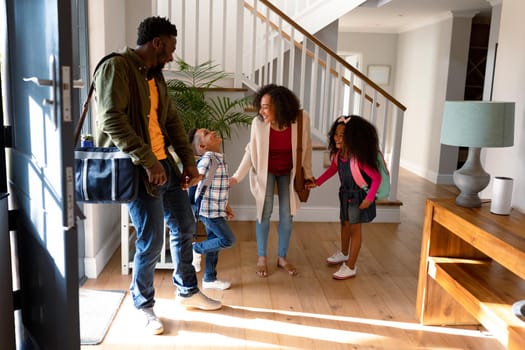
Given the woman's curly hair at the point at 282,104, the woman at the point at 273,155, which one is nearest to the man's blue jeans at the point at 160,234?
the woman at the point at 273,155

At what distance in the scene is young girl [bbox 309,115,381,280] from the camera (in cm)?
303

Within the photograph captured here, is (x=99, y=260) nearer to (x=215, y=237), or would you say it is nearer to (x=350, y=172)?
(x=215, y=237)

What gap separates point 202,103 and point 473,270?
223cm

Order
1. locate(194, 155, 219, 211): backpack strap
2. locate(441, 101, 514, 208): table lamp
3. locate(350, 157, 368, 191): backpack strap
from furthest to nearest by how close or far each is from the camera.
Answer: locate(350, 157, 368, 191): backpack strap → locate(194, 155, 219, 211): backpack strap → locate(441, 101, 514, 208): table lamp

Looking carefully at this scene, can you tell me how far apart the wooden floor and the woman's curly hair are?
1.01 meters

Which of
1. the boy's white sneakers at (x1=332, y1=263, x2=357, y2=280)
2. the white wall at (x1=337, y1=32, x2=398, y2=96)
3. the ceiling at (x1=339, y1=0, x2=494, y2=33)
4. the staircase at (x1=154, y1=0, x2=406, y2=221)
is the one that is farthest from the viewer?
the white wall at (x1=337, y1=32, x2=398, y2=96)

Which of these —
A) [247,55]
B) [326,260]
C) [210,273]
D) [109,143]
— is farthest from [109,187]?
[247,55]

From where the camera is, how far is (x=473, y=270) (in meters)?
2.49

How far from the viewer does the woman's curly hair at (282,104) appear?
2977 millimetres

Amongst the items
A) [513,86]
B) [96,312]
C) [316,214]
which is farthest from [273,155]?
[316,214]

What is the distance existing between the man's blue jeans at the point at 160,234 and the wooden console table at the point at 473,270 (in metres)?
1.23

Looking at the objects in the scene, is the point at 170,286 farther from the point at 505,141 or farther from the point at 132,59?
the point at 505,141

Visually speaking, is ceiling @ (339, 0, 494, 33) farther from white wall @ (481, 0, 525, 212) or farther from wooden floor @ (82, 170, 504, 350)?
wooden floor @ (82, 170, 504, 350)

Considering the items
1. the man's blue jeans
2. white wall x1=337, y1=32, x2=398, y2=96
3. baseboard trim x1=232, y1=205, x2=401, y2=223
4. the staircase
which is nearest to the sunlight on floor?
the man's blue jeans
